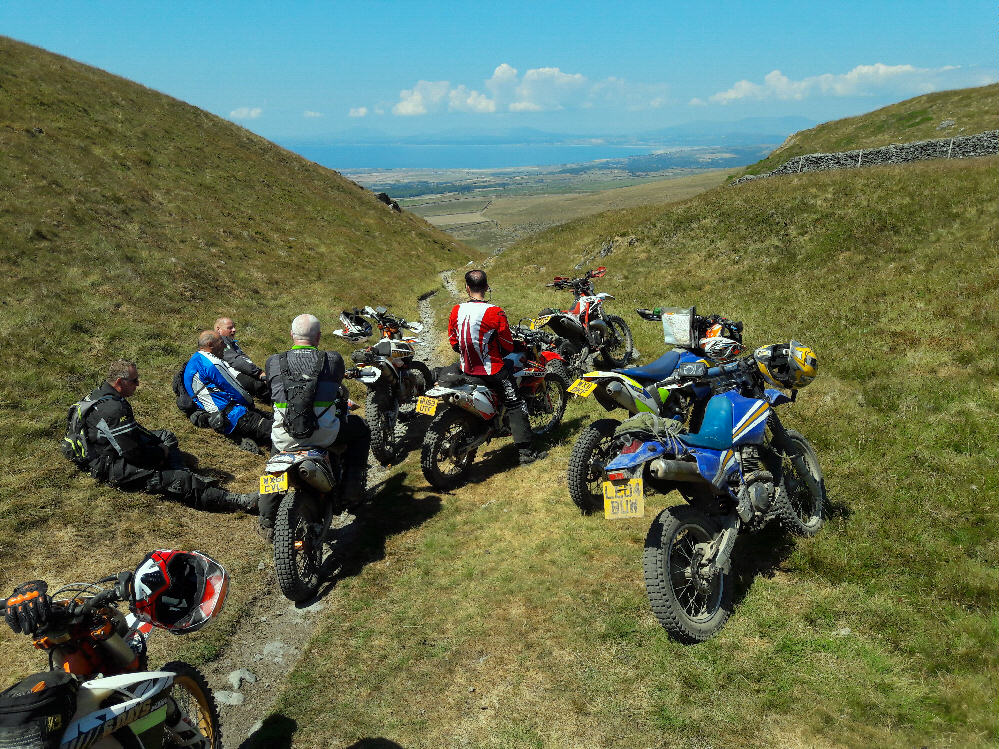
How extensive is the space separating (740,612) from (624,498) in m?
1.72

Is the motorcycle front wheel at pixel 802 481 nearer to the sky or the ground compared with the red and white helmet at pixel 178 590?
nearer to the ground

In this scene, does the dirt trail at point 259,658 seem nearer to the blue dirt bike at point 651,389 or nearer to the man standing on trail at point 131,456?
the man standing on trail at point 131,456

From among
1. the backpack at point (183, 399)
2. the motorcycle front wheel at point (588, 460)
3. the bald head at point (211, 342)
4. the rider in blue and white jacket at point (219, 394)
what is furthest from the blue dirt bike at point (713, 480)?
the backpack at point (183, 399)

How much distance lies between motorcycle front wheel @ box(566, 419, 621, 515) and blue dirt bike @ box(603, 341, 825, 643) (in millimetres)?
1173

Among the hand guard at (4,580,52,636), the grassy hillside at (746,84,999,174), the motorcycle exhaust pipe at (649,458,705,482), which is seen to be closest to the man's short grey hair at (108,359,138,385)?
the hand guard at (4,580,52,636)

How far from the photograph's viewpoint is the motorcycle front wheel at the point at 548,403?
936 centimetres

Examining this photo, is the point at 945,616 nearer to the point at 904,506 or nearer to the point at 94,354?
the point at 904,506

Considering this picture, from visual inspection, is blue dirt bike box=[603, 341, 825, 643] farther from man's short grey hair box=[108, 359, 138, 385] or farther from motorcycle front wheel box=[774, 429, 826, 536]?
man's short grey hair box=[108, 359, 138, 385]

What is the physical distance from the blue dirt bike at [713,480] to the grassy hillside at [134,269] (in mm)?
4727

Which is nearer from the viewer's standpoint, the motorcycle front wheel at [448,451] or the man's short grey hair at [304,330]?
the man's short grey hair at [304,330]

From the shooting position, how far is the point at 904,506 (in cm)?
592

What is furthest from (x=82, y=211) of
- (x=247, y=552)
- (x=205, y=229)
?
(x=247, y=552)

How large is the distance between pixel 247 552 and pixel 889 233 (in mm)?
18022

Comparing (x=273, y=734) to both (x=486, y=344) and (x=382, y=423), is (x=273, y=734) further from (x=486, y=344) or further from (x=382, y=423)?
(x=382, y=423)
